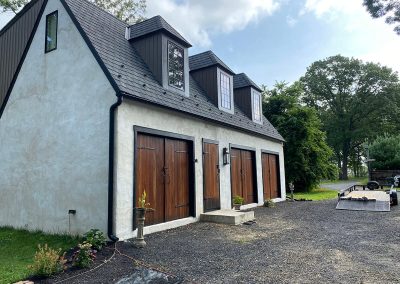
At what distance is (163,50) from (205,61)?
3.96 m

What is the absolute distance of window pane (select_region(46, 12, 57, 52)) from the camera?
8778 millimetres

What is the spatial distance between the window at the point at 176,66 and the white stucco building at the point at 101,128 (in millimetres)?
35

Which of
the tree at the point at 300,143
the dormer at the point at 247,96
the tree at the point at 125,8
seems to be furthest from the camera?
the tree at the point at 300,143

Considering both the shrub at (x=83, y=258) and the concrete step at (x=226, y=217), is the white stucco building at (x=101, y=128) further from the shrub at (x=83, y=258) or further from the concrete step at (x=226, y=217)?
the shrub at (x=83, y=258)

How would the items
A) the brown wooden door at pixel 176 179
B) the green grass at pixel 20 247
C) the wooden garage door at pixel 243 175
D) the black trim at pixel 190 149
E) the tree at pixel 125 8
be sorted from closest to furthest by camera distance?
the green grass at pixel 20 247
the black trim at pixel 190 149
the brown wooden door at pixel 176 179
the wooden garage door at pixel 243 175
the tree at pixel 125 8

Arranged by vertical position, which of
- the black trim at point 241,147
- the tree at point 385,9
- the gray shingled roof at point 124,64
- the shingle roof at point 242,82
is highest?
the tree at point 385,9

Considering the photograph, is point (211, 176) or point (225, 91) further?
point (225, 91)

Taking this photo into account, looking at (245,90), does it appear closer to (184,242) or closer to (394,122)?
(184,242)

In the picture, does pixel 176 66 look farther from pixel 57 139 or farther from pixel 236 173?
pixel 236 173

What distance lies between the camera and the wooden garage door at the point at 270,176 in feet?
49.5

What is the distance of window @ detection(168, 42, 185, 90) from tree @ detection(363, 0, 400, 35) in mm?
7572

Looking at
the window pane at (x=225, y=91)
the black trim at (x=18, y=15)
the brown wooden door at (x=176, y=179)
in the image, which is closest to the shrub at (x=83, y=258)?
the brown wooden door at (x=176, y=179)

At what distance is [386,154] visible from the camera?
27.7 m

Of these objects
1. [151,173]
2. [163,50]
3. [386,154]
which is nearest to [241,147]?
[163,50]
